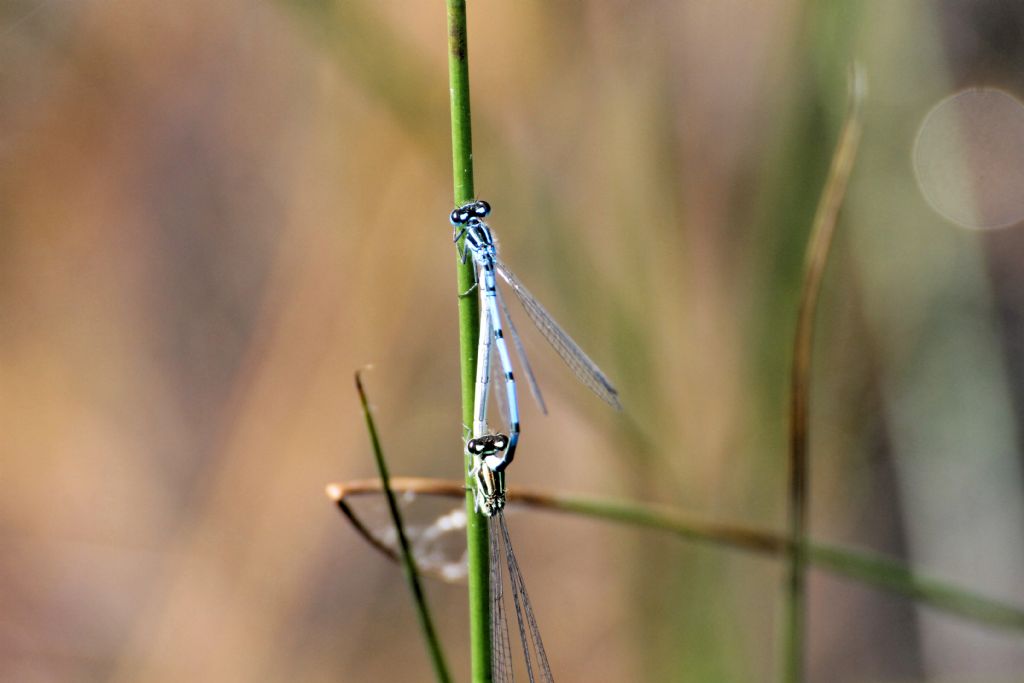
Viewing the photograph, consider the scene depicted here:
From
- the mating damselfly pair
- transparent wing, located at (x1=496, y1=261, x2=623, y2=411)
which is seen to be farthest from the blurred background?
the mating damselfly pair

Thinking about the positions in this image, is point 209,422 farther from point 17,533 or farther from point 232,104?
point 232,104

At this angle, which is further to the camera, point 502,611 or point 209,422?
point 209,422

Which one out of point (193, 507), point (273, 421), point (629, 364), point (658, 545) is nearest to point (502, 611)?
point (629, 364)

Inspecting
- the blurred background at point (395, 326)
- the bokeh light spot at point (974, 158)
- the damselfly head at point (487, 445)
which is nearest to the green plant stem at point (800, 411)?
the damselfly head at point (487, 445)

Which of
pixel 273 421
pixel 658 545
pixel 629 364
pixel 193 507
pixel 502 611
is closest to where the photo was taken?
pixel 502 611

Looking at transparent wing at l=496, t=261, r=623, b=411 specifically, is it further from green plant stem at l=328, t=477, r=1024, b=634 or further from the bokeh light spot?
the bokeh light spot

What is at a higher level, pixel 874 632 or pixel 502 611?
pixel 874 632

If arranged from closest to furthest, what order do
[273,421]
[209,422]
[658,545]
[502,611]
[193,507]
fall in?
[502,611] → [658,545] → [273,421] → [193,507] → [209,422]

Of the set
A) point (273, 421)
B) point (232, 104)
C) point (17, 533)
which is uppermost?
point (232, 104)
